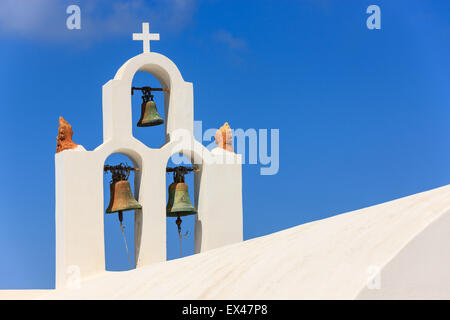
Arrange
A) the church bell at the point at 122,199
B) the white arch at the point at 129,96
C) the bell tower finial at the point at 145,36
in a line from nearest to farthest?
the church bell at the point at 122,199
the white arch at the point at 129,96
the bell tower finial at the point at 145,36

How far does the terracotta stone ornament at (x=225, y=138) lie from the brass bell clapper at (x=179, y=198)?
2.48ft

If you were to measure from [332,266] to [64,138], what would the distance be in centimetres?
591

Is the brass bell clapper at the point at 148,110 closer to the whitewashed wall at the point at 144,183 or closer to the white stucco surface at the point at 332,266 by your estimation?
the whitewashed wall at the point at 144,183

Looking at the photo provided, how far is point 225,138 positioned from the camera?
11297mm

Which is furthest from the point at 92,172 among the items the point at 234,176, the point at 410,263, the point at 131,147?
the point at 410,263

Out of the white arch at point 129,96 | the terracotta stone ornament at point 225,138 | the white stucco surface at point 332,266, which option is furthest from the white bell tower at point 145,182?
the white stucco surface at point 332,266

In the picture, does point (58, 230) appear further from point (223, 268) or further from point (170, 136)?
point (223, 268)

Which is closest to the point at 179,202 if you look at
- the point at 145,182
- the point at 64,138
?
the point at 145,182

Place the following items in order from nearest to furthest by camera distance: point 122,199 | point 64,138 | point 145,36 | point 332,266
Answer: point 332,266, point 64,138, point 122,199, point 145,36

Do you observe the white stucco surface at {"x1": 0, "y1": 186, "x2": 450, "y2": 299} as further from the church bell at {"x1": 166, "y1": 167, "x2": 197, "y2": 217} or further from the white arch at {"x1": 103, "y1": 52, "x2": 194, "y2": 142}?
the white arch at {"x1": 103, "y1": 52, "x2": 194, "y2": 142}

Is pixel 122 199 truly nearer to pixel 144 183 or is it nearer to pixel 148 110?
pixel 144 183

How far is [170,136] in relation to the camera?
428 inches

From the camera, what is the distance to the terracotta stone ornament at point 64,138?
9.89 metres
